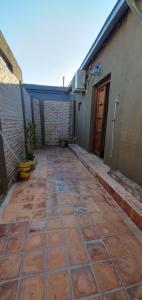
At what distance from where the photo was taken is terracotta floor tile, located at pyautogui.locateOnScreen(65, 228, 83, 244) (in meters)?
1.21

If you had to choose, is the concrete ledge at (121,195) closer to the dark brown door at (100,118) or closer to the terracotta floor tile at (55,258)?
the terracotta floor tile at (55,258)

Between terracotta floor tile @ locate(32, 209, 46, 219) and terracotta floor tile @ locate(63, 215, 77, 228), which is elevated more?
terracotta floor tile @ locate(32, 209, 46, 219)

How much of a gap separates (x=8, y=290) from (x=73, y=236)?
0.63 m

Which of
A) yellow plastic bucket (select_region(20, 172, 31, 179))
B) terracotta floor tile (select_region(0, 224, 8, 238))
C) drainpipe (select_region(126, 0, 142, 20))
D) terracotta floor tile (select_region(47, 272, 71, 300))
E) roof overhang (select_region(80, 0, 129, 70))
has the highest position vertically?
roof overhang (select_region(80, 0, 129, 70))

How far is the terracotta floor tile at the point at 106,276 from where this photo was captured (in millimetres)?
860

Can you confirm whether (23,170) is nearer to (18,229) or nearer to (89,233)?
(18,229)

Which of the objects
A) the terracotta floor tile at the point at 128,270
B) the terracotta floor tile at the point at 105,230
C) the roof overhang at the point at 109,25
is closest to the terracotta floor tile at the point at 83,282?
the terracotta floor tile at the point at 128,270

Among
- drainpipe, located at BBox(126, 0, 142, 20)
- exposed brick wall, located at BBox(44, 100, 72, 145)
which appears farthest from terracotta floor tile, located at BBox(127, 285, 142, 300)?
exposed brick wall, located at BBox(44, 100, 72, 145)

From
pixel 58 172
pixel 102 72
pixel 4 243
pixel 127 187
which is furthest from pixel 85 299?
pixel 102 72

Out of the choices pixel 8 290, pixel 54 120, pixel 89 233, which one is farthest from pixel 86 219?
pixel 54 120

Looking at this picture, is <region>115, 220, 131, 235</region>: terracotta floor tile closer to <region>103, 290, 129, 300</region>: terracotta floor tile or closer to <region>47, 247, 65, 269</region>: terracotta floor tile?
<region>103, 290, 129, 300</region>: terracotta floor tile

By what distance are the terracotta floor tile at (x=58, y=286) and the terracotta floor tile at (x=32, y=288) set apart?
0.05 meters

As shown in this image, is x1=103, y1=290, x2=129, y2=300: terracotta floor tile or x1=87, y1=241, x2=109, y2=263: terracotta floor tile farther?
x1=87, y1=241, x2=109, y2=263: terracotta floor tile

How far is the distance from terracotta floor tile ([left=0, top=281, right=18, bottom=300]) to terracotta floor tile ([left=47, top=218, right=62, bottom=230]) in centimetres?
54
